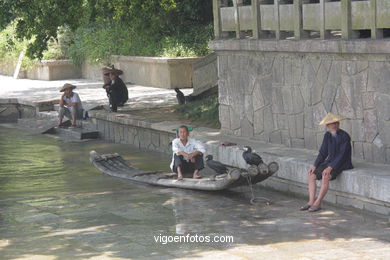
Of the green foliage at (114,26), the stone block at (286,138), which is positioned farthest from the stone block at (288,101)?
the green foliage at (114,26)

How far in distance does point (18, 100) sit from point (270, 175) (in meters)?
15.1

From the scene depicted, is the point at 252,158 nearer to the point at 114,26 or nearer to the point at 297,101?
the point at 297,101

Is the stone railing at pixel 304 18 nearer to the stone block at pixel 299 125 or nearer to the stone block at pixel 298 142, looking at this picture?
the stone block at pixel 299 125

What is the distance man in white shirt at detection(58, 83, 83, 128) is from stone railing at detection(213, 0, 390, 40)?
20.9ft

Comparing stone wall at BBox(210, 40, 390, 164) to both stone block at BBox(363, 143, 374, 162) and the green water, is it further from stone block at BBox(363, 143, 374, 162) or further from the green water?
the green water

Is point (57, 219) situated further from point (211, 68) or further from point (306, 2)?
point (211, 68)

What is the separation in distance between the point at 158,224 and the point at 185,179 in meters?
2.62

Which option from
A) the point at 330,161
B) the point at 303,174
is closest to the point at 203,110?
the point at 303,174

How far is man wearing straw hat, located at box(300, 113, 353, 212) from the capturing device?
504 inches

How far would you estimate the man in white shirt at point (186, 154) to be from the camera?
15.1m

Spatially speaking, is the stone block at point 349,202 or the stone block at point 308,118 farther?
the stone block at point 308,118

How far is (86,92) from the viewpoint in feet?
97.0

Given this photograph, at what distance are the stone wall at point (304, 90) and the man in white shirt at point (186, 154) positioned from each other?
5.48 feet

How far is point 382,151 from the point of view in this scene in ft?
44.3
